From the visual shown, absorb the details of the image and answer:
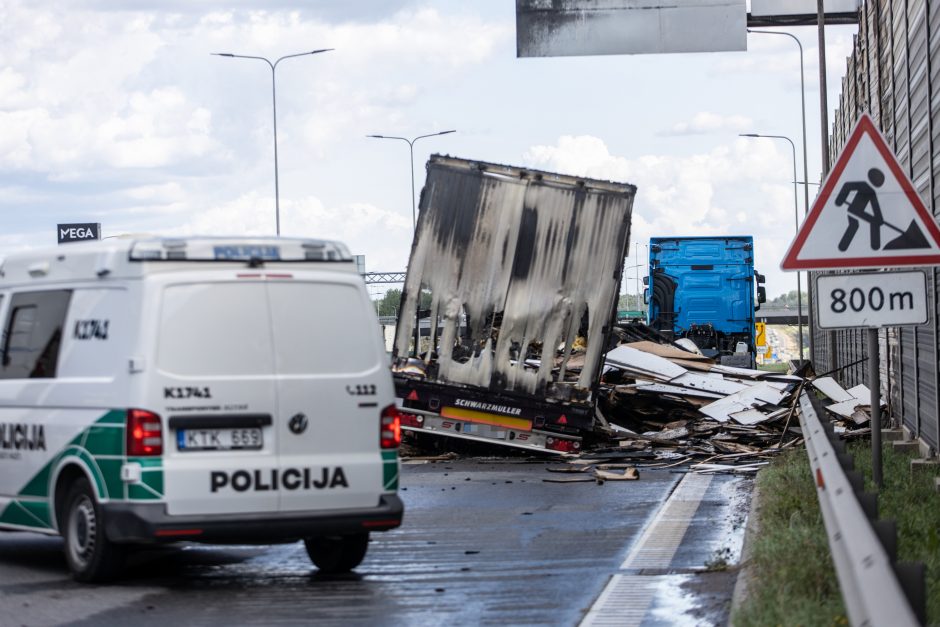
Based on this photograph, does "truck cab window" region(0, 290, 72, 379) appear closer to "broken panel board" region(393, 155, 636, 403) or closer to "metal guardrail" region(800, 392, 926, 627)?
"metal guardrail" region(800, 392, 926, 627)

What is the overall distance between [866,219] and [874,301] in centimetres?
56

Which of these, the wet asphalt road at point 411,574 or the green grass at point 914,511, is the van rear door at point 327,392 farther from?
the green grass at point 914,511

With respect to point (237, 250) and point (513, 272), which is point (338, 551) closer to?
Answer: point (237, 250)

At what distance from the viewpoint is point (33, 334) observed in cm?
1018

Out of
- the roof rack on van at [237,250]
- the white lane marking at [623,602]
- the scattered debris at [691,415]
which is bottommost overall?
the scattered debris at [691,415]

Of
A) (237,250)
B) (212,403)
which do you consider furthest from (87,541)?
(237,250)

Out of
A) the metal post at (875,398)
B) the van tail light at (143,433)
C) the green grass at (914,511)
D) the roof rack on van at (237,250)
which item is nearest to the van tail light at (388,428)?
the roof rack on van at (237,250)

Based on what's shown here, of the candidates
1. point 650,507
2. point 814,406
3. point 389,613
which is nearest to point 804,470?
point 650,507

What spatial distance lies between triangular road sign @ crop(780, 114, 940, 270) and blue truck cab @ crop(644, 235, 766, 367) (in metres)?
24.9

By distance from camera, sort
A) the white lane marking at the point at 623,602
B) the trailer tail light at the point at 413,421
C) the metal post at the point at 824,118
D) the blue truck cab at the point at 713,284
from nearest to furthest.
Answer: the white lane marking at the point at 623,602, the trailer tail light at the point at 413,421, the metal post at the point at 824,118, the blue truck cab at the point at 713,284

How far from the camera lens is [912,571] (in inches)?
195

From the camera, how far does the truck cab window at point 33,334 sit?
9938 mm

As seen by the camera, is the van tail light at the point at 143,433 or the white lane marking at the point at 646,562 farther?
the van tail light at the point at 143,433

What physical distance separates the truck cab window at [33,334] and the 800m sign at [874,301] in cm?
469
